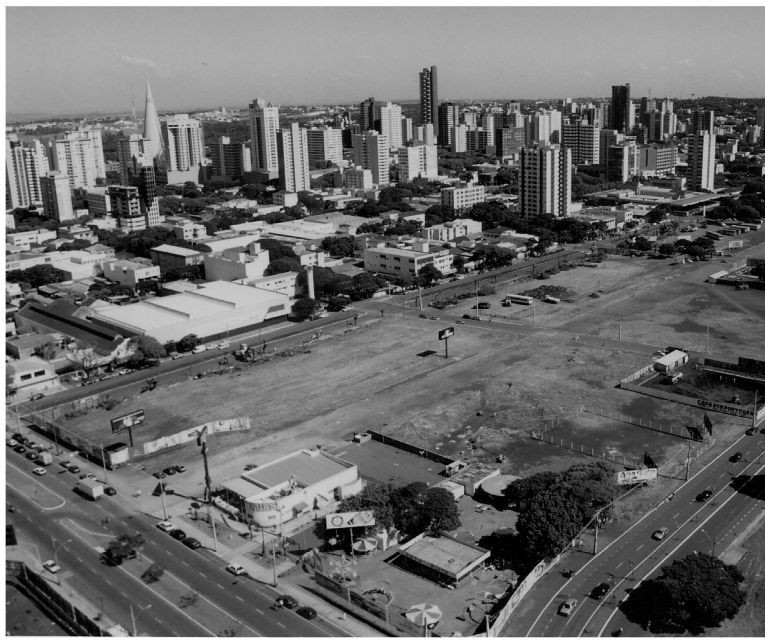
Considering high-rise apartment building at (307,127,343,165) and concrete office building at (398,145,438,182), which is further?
high-rise apartment building at (307,127,343,165)

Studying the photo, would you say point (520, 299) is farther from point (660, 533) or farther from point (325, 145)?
point (325, 145)

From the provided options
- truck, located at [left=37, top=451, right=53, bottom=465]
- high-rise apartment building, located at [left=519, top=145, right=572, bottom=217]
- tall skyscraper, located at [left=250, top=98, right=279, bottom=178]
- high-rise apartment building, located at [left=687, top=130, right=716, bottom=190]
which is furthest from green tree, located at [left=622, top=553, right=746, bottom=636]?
tall skyscraper, located at [left=250, top=98, right=279, bottom=178]

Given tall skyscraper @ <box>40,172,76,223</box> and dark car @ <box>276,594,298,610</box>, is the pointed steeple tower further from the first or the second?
dark car @ <box>276,594,298,610</box>

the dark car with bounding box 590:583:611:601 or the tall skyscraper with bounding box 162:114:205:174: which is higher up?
the tall skyscraper with bounding box 162:114:205:174

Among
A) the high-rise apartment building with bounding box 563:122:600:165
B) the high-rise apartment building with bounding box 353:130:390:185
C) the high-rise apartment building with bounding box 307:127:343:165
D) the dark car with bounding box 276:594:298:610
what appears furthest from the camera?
the high-rise apartment building with bounding box 307:127:343:165

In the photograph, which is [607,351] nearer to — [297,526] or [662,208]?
[297,526]

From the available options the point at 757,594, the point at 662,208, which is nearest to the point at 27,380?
the point at 757,594
